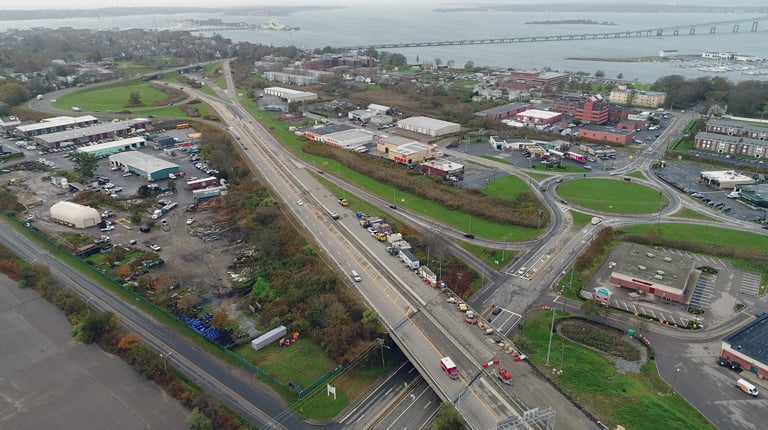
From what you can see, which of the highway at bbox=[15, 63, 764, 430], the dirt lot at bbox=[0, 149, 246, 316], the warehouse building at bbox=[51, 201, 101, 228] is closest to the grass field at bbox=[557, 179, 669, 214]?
the highway at bbox=[15, 63, 764, 430]

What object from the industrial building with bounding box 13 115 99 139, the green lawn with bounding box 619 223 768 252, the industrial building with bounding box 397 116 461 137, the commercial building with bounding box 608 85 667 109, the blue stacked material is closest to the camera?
the blue stacked material

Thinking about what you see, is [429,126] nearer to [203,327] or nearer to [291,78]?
[203,327]

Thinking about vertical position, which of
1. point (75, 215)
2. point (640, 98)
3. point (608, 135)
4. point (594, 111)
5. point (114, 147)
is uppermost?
point (640, 98)

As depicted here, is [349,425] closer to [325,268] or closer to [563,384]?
[563,384]

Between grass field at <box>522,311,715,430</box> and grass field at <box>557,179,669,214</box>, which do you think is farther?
grass field at <box>557,179,669,214</box>

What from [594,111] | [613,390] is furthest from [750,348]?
[594,111]

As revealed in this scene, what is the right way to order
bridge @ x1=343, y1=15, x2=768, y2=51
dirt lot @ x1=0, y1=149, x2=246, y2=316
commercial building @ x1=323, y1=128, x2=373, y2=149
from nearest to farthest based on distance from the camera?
dirt lot @ x1=0, y1=149, x2=246, y2=316, commercial building @ x1=323, y1=128, x2=373, y2=149, bridge @ x1=343, y1=15, x2=768, y2=51

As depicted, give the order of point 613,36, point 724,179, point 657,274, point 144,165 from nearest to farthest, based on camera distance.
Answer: point 657,274
point 724,179
point 144,165
point 613,36

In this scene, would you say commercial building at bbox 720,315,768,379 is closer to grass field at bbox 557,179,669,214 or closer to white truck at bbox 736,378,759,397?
white truck at bbox 736,378,759,397
